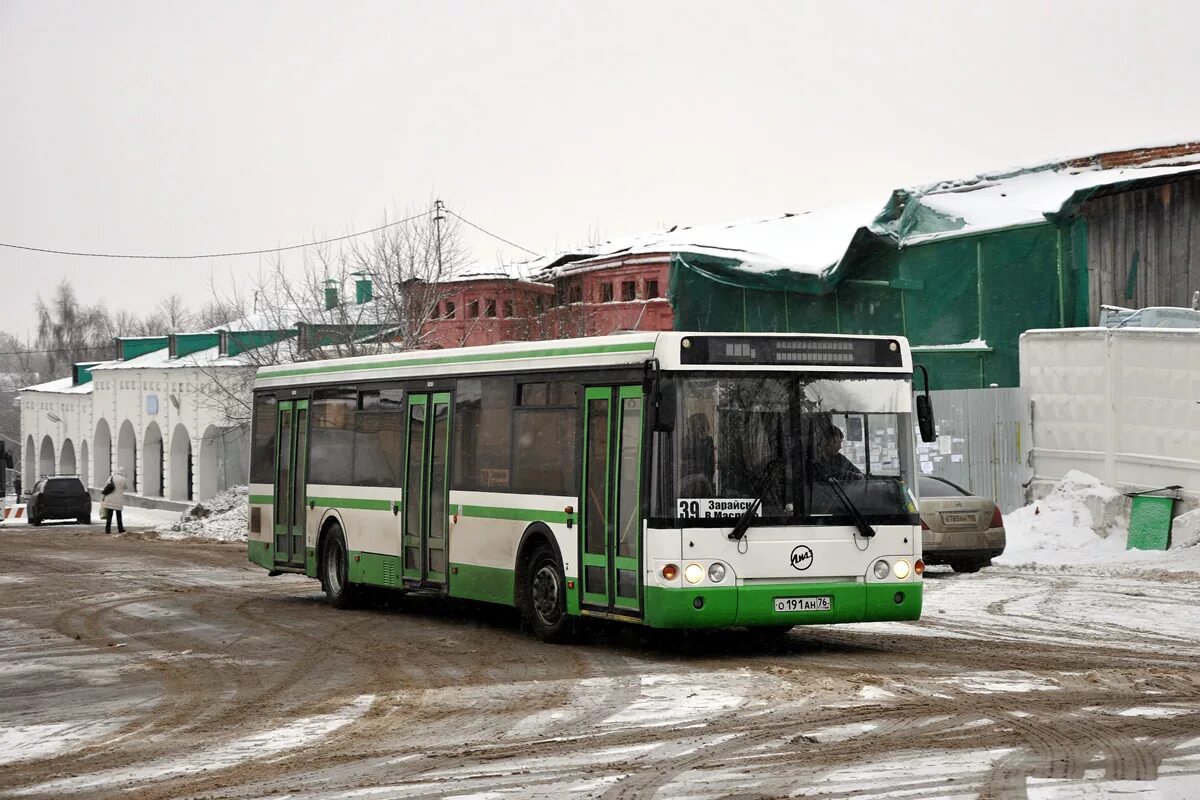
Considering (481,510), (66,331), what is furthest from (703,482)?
(66,331)

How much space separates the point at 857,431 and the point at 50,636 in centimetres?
864

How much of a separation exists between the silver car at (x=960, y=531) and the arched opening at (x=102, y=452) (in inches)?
2110

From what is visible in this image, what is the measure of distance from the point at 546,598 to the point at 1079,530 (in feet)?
42.8

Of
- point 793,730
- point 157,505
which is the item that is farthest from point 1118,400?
point 157,505

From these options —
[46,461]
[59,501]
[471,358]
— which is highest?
[46,461]

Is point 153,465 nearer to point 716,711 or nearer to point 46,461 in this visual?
point 46,461

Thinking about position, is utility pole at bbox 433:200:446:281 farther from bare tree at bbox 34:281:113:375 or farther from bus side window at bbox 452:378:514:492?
bare tree at bbox 34:281:113:375

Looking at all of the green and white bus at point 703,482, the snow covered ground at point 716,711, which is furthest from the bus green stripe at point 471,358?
the snow covered ground at point 716,711

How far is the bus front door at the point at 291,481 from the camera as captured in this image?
20.8 metres

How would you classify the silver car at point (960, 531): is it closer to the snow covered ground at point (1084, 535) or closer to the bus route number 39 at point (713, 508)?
the snow covered ground at point (1084, 535)

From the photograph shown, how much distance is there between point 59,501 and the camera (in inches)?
2146

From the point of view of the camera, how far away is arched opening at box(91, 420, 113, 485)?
70.5 m

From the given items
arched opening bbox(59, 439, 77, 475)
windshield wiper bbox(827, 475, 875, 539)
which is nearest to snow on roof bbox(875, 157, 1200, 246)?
windshield wiper bbox(827, 475, 875, 539)

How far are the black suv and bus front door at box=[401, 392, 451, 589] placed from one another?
3972cm
